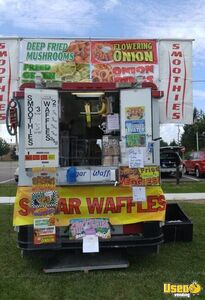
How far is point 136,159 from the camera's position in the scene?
19.4 feet

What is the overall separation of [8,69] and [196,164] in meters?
18.6

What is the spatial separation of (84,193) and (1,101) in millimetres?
2550

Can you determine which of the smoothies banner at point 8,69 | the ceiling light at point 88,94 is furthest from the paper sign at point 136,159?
the smoothies banner at point 8,69

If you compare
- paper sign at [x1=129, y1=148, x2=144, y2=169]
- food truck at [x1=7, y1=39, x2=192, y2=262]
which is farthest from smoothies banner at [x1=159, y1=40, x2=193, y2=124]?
paper sign at [x1=129, y1=148, x2=144, y2=169]

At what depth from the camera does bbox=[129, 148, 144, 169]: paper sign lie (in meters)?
5.90

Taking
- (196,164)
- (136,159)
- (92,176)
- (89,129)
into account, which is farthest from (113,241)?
(196,164)

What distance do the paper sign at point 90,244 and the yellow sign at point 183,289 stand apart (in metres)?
1.01

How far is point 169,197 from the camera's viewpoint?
14.1m

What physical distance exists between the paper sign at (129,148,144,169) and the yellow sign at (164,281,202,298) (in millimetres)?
1485

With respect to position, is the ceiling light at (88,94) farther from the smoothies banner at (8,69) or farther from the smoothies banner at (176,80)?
the smoothies banner at (176,80)

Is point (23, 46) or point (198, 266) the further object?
point (23, 46)

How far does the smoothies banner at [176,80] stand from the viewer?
7.82 metres

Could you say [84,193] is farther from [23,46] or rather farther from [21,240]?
[23,46]

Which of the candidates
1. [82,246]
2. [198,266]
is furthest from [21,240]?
[198,266]
